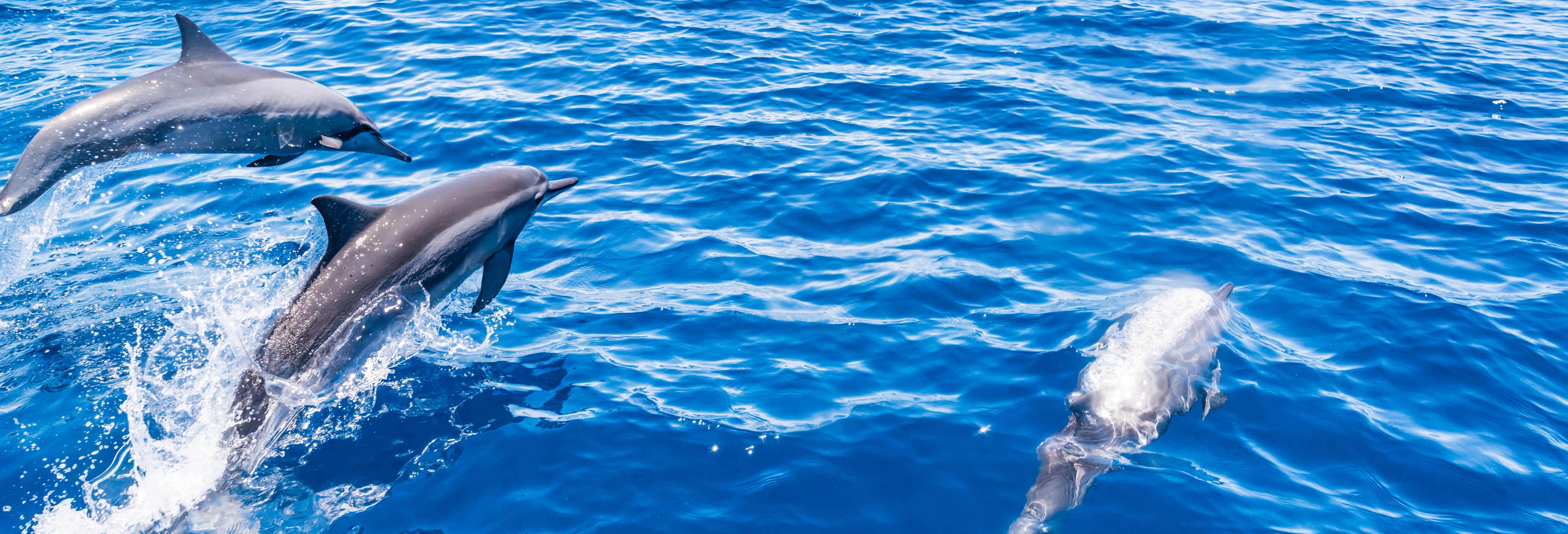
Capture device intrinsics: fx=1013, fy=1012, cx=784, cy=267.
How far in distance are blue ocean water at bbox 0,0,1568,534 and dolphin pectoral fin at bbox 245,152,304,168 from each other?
1154mm

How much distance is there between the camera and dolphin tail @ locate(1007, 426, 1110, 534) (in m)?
5.98

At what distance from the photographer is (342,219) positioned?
651 cm

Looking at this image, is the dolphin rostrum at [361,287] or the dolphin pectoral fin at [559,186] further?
the dolphin pectoral fin at [559,186]

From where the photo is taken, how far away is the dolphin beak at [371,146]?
770 cm

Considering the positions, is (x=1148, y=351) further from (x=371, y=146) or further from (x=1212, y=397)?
(x=371, y=146)

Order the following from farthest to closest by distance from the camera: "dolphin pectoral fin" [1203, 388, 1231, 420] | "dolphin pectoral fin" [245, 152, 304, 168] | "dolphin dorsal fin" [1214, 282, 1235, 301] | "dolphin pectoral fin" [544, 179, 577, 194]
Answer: "dolphin dorsal fin" [1214, 282, 1235, 301], "dolphin pectoral fin" [544, 179, 577, 194], "dolphin pectoral fin" [245, 152, 304, 168], "dolphin pectoral fin" [1203, 388, 1231, 420]

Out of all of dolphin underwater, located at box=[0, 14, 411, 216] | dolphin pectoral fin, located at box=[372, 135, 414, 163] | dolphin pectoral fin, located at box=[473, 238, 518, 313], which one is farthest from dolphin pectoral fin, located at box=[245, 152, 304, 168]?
dolphin pectoral fin, located at box=[473, 238, 518, 313]

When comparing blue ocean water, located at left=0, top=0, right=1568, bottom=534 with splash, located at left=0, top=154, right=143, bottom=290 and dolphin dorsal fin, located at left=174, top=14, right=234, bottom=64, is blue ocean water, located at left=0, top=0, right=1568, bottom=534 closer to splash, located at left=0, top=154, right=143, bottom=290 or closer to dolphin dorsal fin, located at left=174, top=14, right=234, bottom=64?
splash, located at left=0, top=154, right=143, bottom=290

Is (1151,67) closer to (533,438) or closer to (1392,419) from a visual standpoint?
(1392,419)

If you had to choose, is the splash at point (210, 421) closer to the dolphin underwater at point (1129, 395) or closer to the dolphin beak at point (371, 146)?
the dolphin beak at point (371, 146)

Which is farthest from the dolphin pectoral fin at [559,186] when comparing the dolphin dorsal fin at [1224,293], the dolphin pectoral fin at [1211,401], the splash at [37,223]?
the dolphin dorsal fin at [1224,293]

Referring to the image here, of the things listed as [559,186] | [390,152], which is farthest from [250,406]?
[559,186]

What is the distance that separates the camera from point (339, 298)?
6.47m

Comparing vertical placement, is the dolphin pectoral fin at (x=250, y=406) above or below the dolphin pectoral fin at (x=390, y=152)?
below
